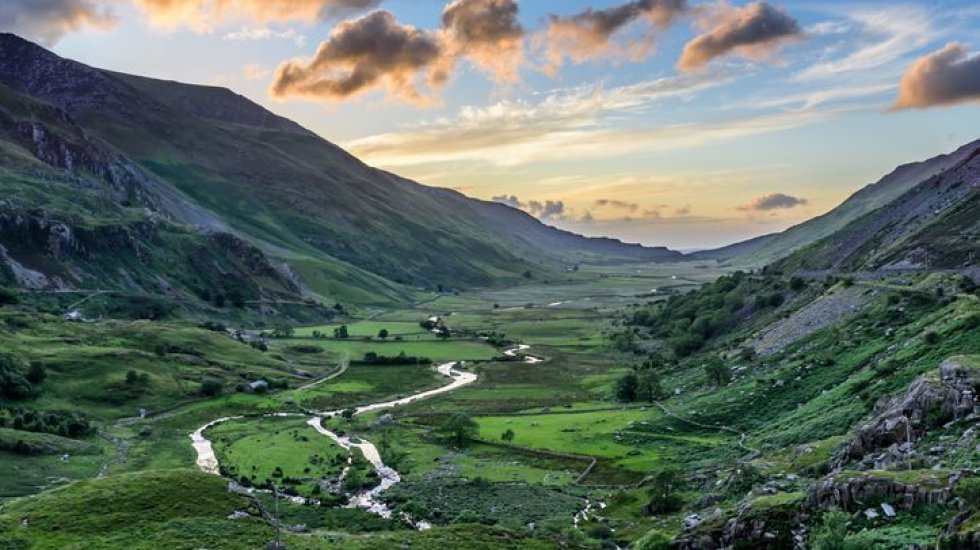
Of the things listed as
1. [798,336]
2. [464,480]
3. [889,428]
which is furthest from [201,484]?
[798,336]

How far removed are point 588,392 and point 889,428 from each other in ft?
324

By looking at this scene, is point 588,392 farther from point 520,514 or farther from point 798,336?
point 520,514

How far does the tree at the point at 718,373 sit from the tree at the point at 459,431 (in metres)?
38.8

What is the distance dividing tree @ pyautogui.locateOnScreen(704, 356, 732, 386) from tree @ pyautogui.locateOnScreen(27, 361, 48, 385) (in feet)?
398

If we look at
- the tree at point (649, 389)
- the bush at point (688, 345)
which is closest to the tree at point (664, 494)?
the tree at point (649, 389)

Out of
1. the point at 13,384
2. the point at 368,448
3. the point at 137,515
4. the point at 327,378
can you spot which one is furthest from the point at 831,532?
the point at 327,378

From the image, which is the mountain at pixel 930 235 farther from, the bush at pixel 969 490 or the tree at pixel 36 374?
the tree at pixel 36 374

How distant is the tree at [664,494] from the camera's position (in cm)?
6969

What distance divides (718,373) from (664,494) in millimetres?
46419

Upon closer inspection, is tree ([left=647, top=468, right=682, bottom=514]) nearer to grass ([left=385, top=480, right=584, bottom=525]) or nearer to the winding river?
grass ([left=385, top=480, right=584, bottom=525])

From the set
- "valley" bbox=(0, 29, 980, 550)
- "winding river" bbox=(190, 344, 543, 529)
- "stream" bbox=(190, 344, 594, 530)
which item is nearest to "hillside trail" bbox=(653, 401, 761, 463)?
"valley" bbox=(0, 29, 980, 550)

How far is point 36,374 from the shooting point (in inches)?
5256

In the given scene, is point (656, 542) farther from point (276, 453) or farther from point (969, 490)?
point (276, 453)

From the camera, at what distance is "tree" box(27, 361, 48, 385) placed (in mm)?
132750
